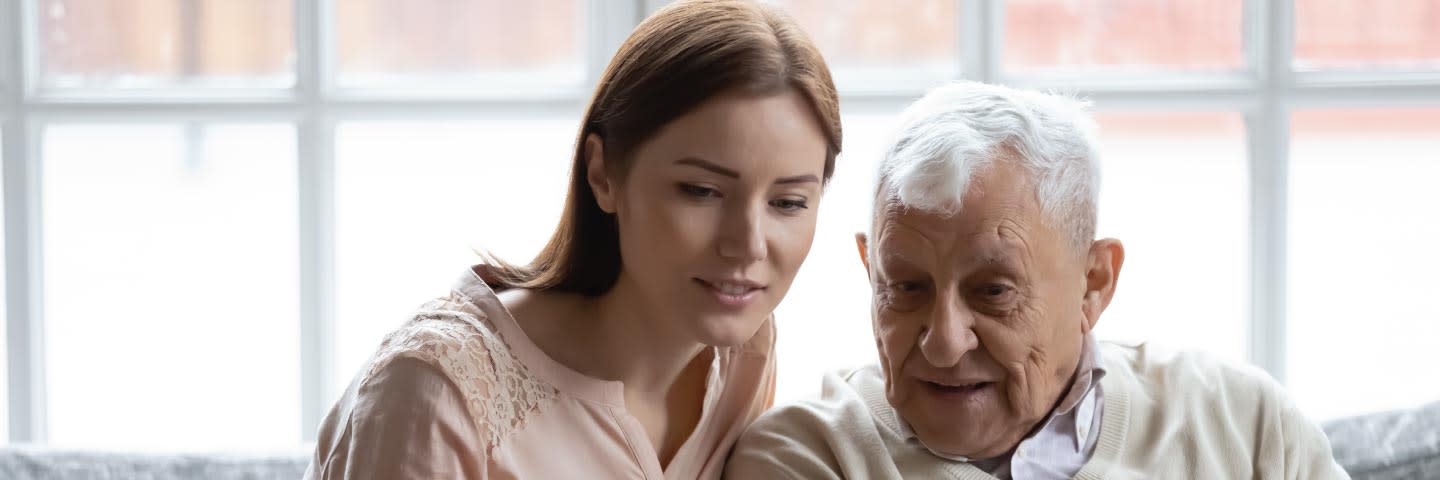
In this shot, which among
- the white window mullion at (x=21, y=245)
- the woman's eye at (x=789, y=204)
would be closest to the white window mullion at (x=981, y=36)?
the woman's eye at (x=789, y=204)

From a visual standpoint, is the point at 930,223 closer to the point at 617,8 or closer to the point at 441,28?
the point at 617,8

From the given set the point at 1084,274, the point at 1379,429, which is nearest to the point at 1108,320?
the point at 1379,429

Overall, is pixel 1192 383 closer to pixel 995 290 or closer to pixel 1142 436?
pixel 1142 436

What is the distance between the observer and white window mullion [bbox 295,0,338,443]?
2561 millimetres

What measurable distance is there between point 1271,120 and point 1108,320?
51 cm

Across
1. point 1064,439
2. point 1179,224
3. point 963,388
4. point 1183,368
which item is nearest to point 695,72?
point 963,388

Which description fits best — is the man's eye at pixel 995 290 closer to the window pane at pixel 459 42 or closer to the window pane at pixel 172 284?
the window pane at pixel 459 42

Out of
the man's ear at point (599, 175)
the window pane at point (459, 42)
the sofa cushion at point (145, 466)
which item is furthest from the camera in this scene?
the window pane at point (459, 42)

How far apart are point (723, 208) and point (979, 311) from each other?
335 millimetres

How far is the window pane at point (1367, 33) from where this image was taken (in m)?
2.50

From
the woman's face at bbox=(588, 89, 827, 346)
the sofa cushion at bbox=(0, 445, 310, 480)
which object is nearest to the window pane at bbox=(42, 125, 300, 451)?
the sofa cushion at bbox=(0, 445, 310, 480)

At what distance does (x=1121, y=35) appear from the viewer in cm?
254

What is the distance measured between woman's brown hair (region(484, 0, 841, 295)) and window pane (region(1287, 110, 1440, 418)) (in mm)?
1386

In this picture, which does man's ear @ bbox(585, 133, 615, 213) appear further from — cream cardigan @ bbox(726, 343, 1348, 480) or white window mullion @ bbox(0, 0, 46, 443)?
white window mullion @ bbox(0, 0, 46, 443)
